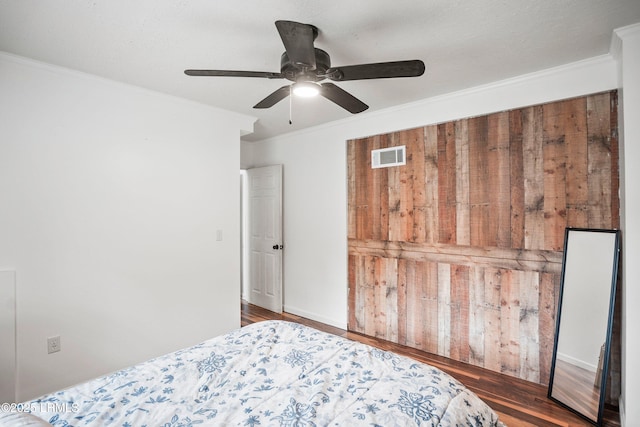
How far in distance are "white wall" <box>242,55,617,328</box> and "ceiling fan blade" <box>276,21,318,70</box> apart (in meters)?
1.53

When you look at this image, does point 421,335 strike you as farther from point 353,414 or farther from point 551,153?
point 353,414

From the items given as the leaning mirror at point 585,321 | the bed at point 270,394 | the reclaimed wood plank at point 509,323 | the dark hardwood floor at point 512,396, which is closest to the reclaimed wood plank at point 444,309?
the dark hardwood floor at point 512,396

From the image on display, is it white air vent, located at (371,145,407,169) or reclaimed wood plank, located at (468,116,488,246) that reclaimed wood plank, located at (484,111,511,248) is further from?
white air vent, located at (371,145,407,169)

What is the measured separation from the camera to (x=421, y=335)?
130 inches

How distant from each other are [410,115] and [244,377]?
2.87 m

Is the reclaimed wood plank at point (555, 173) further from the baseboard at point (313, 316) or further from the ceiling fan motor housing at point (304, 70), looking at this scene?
the baseboard at point (313, 316)

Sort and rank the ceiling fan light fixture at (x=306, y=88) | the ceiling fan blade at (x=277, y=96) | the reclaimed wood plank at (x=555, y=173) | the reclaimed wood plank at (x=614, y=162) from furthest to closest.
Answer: the reclaimed wood plank at (x=555, y=173), the reclaimed wood plank at (x=614, y=162), the ceiling fan blade at (x=277, y=96), the ceiling fan light fixture at (x=306, y=88)

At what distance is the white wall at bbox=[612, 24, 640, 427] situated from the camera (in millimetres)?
1948

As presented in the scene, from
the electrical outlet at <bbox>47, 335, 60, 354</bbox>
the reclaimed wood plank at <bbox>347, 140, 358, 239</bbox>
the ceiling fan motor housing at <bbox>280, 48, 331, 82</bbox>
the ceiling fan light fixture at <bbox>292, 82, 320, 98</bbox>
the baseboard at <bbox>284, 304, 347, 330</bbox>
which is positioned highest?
the ceiling fan motor housing at <bbox>280, 48, 331, 82</bbox>

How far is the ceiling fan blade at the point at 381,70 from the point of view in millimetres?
1679

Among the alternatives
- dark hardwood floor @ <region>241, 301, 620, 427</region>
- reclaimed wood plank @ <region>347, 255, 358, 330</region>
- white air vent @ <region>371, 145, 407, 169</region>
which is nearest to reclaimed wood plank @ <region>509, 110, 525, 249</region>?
white air vent @ <region>371, 145, 407, 169</region>

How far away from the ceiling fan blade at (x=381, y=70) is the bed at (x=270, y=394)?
1.55 meters

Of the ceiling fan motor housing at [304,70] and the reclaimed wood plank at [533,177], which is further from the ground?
the ceiling fan motor housing at [304,70]

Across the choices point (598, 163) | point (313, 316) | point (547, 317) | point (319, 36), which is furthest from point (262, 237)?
point (598, 163)
